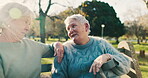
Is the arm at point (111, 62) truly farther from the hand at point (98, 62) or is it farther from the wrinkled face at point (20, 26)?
the wrinkled face at point (20, 26)

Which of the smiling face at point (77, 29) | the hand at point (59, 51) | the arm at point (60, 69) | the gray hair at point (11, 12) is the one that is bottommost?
the arm at point (60, 69)

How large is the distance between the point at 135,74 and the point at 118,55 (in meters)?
0.83

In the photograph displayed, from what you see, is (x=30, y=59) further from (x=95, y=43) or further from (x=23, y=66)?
(x=95, y=43)

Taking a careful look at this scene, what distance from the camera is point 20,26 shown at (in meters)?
1.98

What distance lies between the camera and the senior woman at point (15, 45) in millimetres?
1896

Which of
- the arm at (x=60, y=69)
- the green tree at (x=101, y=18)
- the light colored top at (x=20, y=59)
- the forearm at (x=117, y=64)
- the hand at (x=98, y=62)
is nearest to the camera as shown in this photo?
the light colored top at (x=20, y=59)

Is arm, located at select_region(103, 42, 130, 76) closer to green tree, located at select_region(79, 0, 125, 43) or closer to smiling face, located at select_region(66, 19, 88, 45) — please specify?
smiling face, located at select_region(66, 19, 88, 45)

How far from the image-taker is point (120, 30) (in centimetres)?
3559

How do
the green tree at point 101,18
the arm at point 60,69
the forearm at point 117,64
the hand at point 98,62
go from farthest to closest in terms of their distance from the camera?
the green tree at point 101,18, the arm at point 60,69, the forearm at point 117,64, the hand at point 98,62

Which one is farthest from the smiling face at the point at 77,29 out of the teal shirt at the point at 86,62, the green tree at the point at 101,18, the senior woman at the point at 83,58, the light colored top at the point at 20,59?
the green tree at the point at 101,18

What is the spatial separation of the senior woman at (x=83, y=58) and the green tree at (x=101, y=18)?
93.8 ft

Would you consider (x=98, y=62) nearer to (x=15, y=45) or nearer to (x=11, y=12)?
(x=15, y=45)

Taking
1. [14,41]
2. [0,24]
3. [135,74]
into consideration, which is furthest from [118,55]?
Answer: [0,24]

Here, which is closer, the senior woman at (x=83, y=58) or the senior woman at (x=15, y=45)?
the senior woman at (x=15, y=45)
